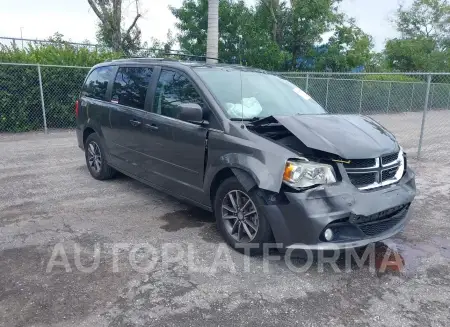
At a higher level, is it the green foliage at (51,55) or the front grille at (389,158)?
the green foliage at (51,55)

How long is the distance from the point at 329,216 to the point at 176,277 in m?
1.37

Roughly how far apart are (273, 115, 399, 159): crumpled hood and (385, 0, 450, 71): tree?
27.5 m

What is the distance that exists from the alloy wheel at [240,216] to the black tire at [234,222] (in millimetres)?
14

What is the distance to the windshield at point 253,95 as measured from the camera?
3.94 m

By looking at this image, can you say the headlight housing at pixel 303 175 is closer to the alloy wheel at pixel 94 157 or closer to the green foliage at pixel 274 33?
the alloy wheel at pixel 94 157

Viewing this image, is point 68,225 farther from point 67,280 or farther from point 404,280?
point 404,280

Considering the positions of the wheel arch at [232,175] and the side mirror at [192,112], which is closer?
the wheel arch at [232,175]

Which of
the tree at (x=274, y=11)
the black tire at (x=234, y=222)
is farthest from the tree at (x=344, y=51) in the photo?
the black tire at (x=234, y=222)

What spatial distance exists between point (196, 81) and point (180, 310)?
7.64 ft

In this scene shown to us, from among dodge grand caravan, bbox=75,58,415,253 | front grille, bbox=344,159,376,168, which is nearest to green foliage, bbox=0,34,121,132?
dodge grand caravan, bbox=75,58,415,253

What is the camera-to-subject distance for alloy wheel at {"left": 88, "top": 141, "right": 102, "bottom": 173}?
232 inches

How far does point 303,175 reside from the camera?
10.3ft

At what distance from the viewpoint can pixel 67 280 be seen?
3.12m

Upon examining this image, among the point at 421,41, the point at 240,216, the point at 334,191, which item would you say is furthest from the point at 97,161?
the point at 421,41
